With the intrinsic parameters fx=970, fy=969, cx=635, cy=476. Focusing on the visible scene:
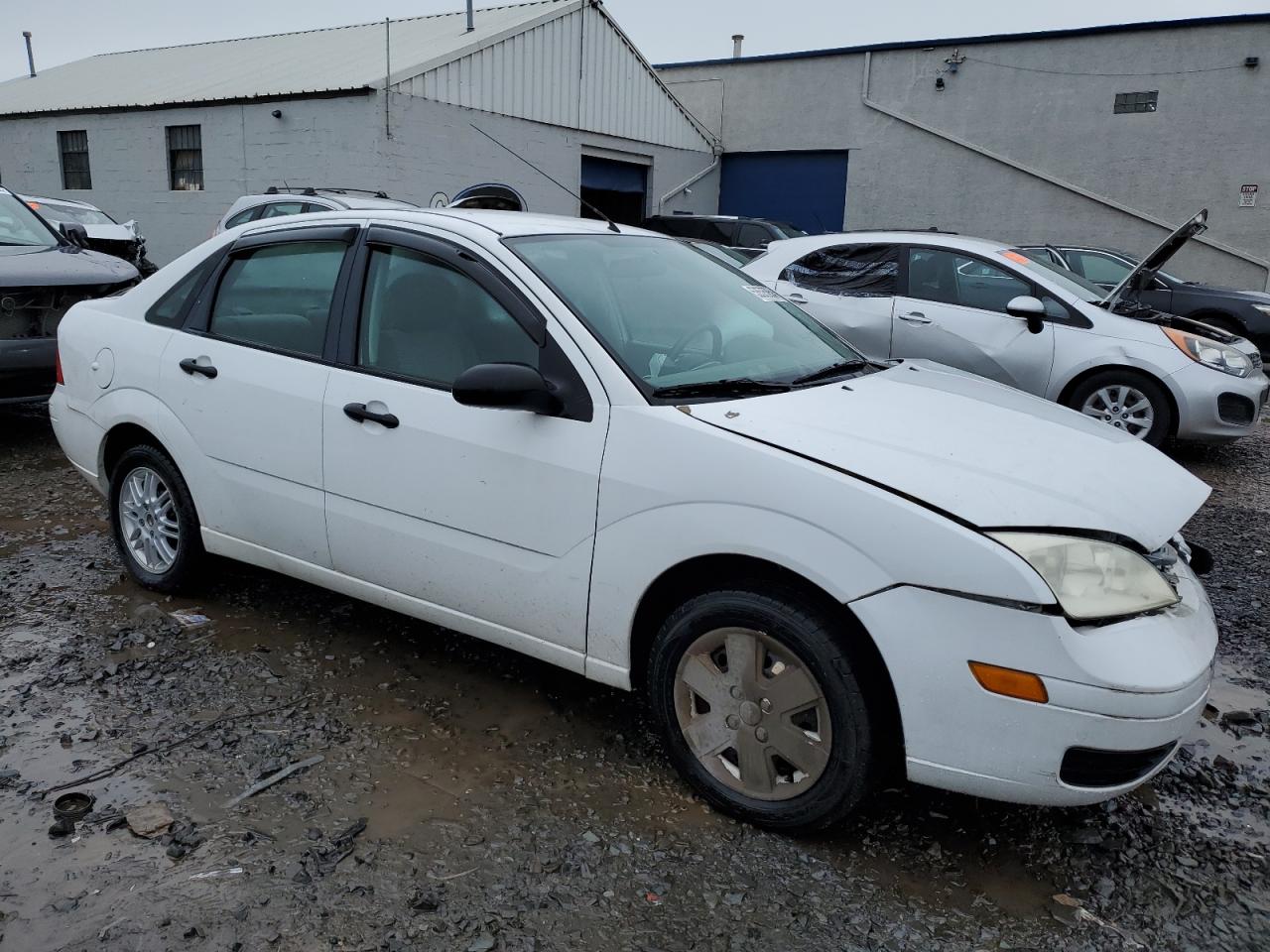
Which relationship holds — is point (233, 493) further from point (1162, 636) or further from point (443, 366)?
point (1162, 636)

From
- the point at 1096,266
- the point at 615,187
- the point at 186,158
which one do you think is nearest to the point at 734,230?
the point at 1096,266

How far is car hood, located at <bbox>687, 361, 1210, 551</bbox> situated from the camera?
2467mm

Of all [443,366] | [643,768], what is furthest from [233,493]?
[643,768]

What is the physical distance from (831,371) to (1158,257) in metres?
4.39

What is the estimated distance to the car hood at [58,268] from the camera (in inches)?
259

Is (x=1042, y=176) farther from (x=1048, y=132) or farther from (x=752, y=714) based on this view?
(x=752, y=714)

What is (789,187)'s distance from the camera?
22625mm

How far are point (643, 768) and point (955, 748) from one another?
1.05 m

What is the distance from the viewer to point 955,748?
2410 millimetres

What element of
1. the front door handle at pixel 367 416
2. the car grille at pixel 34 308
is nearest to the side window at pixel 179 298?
the front door handle at pixel 367 416

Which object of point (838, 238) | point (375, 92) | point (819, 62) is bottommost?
point (838, 238)

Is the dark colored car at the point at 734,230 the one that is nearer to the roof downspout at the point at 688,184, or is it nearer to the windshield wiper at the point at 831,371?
the roof downspout at the point at 688,184

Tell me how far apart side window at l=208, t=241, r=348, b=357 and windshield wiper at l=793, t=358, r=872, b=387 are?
1.73 meters

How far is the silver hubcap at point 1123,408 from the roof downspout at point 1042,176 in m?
12.7
